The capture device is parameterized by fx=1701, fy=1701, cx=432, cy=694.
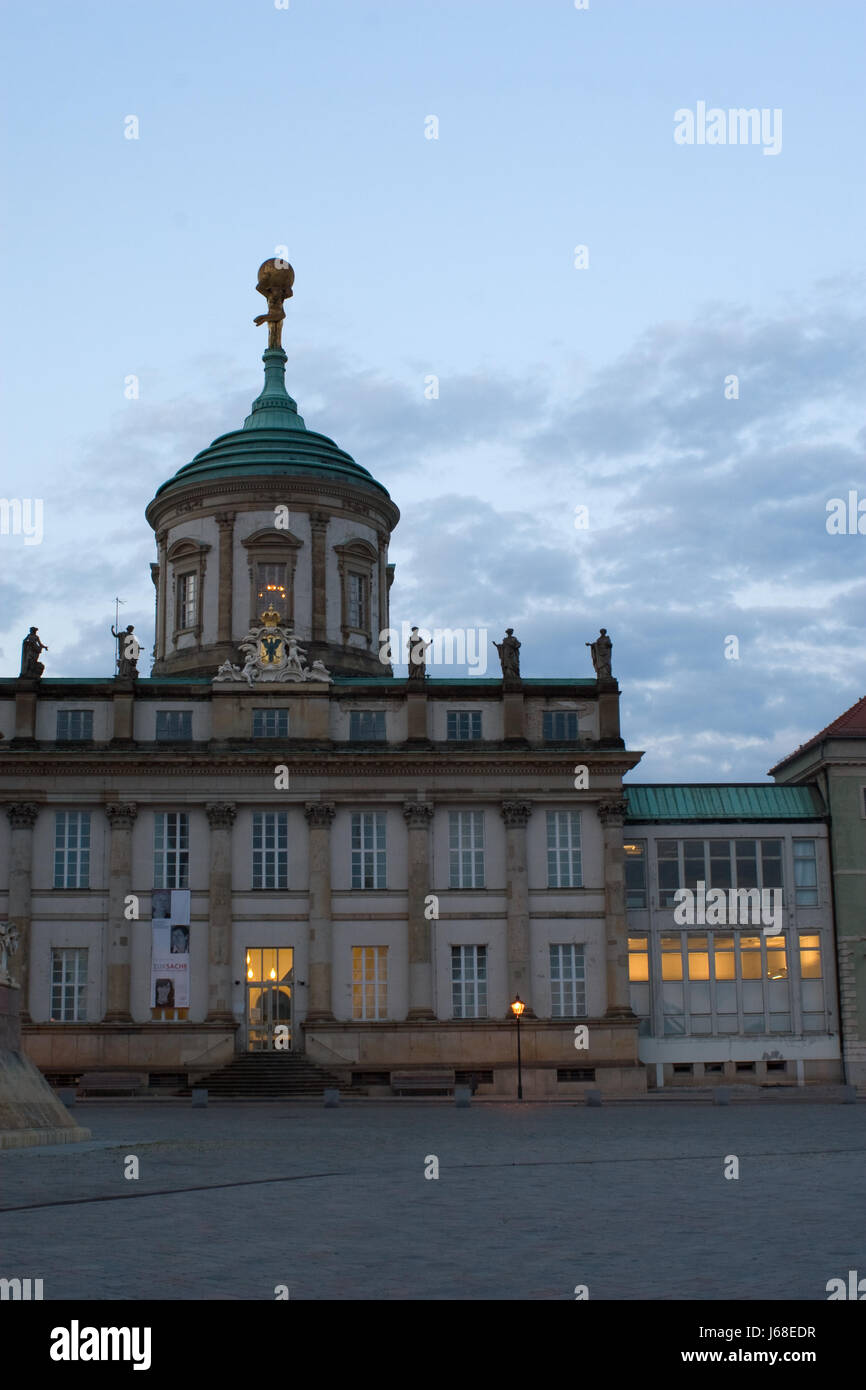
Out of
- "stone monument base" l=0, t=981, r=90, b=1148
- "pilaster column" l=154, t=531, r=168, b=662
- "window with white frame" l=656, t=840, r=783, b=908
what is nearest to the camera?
"stone monument base" l=0, t=981, r=90, b=1148

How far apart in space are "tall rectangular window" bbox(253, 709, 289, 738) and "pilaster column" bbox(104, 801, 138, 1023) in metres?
5.58

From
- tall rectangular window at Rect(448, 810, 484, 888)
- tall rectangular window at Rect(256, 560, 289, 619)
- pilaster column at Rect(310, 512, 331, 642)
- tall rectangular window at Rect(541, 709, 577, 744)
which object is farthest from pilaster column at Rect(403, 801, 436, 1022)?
tall rectangular window at Rect(256, 560, 289, 619)

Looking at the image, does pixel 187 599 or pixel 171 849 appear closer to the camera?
pixel 171 849

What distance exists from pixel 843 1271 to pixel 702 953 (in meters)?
53.6

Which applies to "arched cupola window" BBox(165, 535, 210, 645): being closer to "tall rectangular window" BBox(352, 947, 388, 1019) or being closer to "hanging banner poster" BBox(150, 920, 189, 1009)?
"hanging banner poster" BBox(150, 920, 189, 1009)

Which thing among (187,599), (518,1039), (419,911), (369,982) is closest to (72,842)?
(369,982)

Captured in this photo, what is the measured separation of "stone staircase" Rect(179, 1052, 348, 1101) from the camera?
197 ft

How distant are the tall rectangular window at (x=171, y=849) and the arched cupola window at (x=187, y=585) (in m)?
10.9

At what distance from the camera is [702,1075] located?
2574 inches

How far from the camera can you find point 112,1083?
60906mm

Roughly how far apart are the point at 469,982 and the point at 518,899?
3.63m

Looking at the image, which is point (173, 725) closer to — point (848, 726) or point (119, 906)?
point (119, 906)

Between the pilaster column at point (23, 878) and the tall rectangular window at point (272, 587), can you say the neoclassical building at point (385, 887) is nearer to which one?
the pilaster column at point (23, 878)
